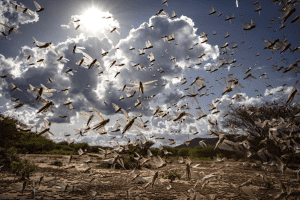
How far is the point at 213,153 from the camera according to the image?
21984 millimetres

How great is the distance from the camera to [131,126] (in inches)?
131

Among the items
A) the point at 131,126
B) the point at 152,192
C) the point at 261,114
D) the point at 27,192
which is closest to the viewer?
the point at 131,126

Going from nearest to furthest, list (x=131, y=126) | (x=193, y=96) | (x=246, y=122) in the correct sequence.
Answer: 1. (x=131, y=126)
2. (x=193, y=96)
3. (x=246, y=122)

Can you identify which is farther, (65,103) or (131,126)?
(65,103)

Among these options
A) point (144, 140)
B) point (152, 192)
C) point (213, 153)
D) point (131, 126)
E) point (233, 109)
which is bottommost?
point (213, 153)

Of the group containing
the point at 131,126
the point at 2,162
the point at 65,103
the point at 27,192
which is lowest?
the point at 27,192

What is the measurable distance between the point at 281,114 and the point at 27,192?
21.3m

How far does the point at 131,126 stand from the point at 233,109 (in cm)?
2116

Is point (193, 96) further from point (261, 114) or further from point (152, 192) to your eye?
point (261, 114)

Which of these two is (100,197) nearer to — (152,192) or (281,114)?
(152,192)

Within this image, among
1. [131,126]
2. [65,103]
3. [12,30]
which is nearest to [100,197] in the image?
[131,126]

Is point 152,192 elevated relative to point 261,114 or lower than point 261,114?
lower

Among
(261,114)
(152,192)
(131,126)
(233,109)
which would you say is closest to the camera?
(131,126)

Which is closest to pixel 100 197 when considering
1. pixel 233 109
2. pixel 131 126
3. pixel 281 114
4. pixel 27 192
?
pixel 27 192
